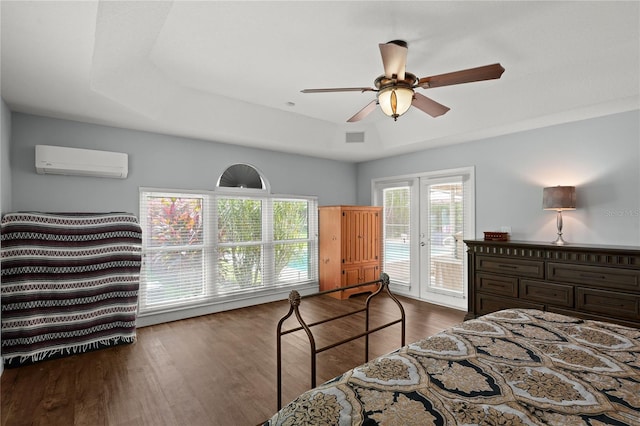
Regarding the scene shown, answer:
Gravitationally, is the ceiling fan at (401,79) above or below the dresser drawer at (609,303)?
above

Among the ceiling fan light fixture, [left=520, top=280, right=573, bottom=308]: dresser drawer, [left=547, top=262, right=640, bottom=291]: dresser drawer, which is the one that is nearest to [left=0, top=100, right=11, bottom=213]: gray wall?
the ceiling fan light fixture

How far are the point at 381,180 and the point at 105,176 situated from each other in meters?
4.32

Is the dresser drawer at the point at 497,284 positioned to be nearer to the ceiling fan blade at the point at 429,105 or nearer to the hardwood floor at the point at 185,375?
the hardwood floor at the point at 185,375

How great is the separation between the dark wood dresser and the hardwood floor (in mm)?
735

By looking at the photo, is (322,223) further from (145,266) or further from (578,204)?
(578,204)

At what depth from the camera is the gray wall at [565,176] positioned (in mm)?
3494

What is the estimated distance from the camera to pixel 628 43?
2691 mm

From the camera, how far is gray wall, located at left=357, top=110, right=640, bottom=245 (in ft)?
11.5

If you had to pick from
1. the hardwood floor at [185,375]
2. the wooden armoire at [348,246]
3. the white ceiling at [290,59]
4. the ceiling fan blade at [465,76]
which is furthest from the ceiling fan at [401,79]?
the wooden armoire at [348,246]

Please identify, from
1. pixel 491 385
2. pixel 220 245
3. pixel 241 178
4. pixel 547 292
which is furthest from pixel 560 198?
pixel 220 245

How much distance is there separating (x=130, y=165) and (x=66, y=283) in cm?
156

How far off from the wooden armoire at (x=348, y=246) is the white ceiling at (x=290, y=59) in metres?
1.85

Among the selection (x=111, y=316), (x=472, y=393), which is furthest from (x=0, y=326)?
(x=472, y=393)

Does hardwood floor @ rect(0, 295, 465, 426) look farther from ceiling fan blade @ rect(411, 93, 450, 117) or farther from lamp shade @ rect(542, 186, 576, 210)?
ceiling fan blade @ rect(411, 93, 450, 117)
